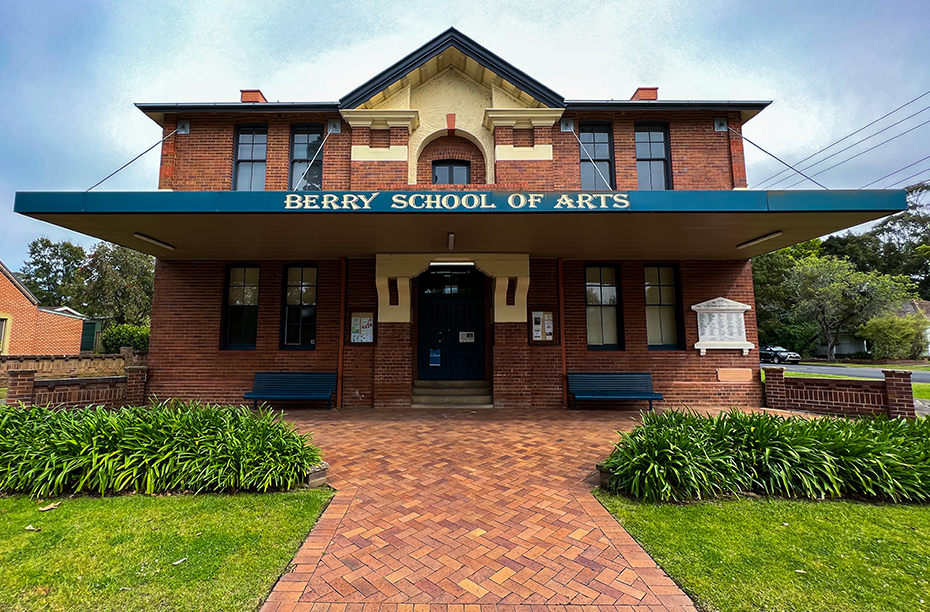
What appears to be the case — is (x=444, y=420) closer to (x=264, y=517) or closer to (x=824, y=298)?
(x=264, y=517)

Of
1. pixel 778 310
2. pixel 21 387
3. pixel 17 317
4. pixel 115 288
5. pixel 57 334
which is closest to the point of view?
pixel 21 387

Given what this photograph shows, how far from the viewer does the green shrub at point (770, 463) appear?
13.9 feet

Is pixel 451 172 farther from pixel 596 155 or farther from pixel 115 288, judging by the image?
pixel 115 288

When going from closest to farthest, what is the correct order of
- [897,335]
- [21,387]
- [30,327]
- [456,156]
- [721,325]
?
[21,387], [721,325], [456,156], [30,327], [897,335]

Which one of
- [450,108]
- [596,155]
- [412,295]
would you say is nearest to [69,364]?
[412,295]

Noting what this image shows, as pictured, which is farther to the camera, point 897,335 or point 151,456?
point 897,335

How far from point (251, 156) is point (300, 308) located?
3.93m

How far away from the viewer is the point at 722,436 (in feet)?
15.8

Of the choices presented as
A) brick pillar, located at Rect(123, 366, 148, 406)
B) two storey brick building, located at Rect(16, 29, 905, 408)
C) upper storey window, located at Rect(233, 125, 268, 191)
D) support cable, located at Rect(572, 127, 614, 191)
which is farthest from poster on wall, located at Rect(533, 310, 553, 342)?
brick pillar, located at Rect(123, 366, 148, 406)

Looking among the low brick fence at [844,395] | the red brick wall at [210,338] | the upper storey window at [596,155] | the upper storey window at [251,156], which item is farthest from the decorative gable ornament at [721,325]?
the upper storey window at [251,156]

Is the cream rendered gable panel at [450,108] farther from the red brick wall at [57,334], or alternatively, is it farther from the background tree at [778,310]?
the background tree at [778,310]

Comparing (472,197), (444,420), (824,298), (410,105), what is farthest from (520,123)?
(824,298)

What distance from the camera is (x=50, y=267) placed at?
52.5 m

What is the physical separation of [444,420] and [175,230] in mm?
6199
